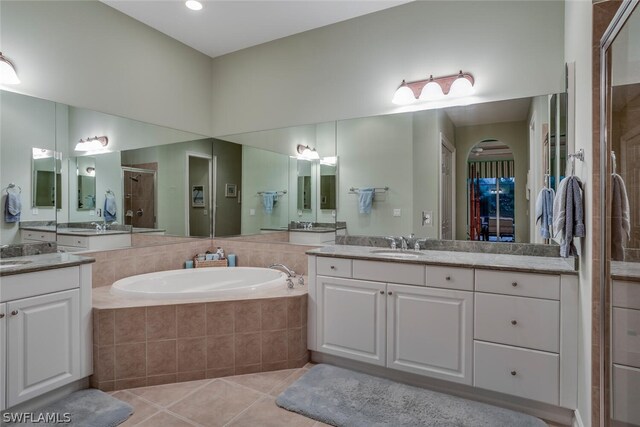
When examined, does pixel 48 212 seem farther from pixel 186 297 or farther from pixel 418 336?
pixel 418 336

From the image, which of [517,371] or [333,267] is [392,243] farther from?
[517,371]

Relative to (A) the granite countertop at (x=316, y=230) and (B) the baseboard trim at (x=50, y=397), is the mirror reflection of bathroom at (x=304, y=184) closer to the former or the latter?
(A) the granite countertop at (x=316, y=230)

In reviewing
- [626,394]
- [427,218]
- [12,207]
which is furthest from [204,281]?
[626,394]

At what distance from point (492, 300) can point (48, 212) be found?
9.98 ft

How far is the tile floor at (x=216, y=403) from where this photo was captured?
1963 millimetres

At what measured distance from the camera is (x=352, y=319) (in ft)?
8.29

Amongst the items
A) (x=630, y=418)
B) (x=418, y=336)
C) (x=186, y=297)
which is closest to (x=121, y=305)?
(x=186, y=297)

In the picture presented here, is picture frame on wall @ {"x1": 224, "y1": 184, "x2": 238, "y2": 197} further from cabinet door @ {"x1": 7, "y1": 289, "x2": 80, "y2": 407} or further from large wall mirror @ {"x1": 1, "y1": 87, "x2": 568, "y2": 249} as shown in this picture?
cabinet door @ {"x1": 7, "y1": 289, "x2": 80, "y2": 407}

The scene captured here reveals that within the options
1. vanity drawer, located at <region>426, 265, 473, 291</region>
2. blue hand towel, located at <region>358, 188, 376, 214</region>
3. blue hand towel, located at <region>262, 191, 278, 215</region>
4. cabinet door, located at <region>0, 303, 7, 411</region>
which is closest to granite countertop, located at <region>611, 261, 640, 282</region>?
vanity drawer, located at <region>426, 265, 473, 291</region>

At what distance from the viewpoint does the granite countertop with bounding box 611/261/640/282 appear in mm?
1186

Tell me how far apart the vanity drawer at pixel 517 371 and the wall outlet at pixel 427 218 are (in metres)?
0.95

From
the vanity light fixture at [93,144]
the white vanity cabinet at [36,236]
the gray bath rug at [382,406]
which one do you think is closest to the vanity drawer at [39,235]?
the white vanity cabinet at [36,236]

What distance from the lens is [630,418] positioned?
1.22 m

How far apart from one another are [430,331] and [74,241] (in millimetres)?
2667
